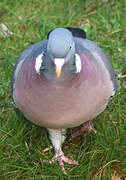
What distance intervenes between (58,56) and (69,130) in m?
1.21

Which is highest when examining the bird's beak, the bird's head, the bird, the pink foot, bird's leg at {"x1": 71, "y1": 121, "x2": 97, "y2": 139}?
the bird's head

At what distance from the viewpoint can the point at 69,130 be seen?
3.08m

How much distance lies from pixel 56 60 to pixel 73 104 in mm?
395

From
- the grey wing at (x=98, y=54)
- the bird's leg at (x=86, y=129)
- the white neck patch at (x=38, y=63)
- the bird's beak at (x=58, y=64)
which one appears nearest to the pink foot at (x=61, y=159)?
the bird's leg at (x=86, y=129)

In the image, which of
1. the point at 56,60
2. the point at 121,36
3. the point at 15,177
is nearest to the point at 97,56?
the point at 56,60

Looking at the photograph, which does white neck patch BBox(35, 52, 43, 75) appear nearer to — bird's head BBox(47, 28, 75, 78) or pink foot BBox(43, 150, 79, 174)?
bird's head BBox(47, 28, 75, 78)

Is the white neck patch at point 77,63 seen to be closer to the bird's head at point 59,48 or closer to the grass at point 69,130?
the bird's head at point 59,48

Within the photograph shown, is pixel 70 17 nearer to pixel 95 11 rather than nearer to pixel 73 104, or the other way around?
pixel 95 11

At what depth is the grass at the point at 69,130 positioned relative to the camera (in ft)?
8.71

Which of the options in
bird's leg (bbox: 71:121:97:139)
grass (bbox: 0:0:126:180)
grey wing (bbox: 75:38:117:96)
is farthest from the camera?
bird's leg (bbox: 71:121:97:139)

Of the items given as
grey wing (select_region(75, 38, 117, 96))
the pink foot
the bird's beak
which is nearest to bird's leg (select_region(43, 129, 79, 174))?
the pink foot

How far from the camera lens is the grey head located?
201 centimetres

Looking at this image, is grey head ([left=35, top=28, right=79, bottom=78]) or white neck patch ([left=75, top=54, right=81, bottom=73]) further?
white neck patch ([left=75, top=54, right=81, bottom=73])

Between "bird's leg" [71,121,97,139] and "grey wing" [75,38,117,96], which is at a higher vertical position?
"grey wing" [75,38,117,96]
